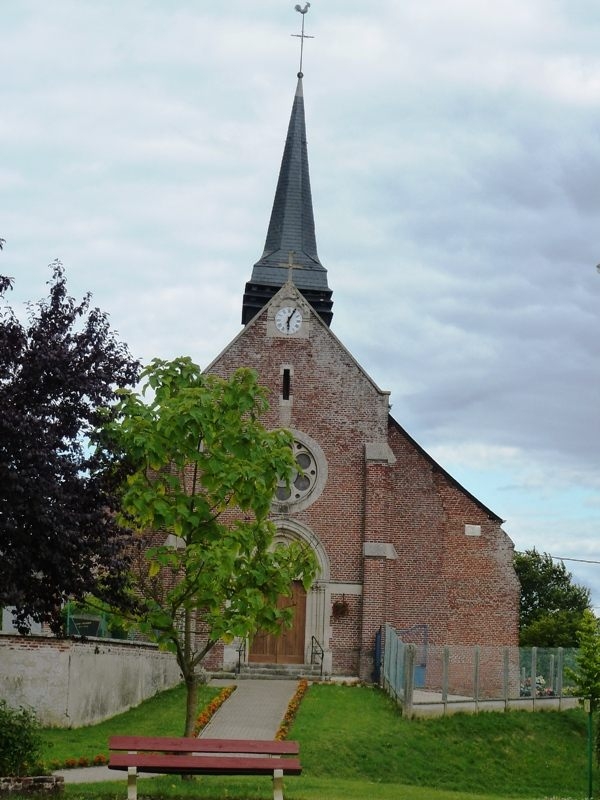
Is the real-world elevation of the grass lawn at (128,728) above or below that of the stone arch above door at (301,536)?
below

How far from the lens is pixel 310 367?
1252 inches

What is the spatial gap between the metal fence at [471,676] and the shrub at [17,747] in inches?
471

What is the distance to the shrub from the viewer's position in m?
13.7

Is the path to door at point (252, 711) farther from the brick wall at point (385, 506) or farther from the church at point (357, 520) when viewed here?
the brick wall at point (385, 506)

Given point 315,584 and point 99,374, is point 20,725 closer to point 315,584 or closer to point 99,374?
point 99,374

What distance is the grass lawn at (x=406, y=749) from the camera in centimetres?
1814

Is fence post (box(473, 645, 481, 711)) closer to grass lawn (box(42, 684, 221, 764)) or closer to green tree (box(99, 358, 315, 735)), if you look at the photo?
grass lawn (box(42, 684, 221, 764))

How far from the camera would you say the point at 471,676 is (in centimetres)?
2673

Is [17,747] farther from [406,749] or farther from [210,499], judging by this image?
[406,749]

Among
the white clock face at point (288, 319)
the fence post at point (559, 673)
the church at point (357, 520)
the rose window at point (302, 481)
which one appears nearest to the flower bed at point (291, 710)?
the church at point (357, 520)

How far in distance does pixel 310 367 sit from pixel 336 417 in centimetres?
155

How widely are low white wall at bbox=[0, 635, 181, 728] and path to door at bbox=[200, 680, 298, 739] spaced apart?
7.39 feet

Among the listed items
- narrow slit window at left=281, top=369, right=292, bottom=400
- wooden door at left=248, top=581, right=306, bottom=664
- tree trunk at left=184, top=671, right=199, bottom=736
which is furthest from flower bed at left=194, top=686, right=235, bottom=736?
narrow slit window at left=281, top=369, right=292, bottom=400

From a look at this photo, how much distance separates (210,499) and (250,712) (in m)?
9.69
